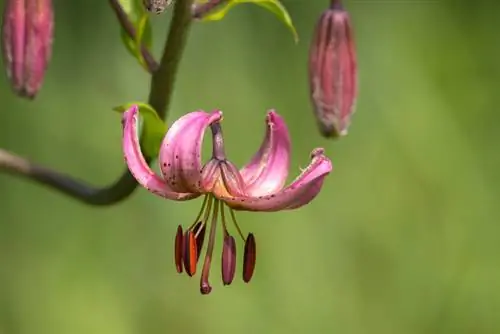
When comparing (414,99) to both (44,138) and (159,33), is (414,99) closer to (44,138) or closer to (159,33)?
(159,33)

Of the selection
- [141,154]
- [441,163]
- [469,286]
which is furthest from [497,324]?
[141,154]

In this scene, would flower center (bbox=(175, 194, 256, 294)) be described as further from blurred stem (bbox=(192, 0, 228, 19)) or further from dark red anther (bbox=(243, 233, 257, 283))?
blurred stem (bbox=(192, 0, 228, 19))

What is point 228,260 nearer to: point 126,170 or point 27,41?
point 126,170

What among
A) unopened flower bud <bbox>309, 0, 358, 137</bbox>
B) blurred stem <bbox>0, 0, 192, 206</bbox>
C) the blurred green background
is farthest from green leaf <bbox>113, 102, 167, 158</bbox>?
the blurred green background

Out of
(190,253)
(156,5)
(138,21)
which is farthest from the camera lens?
(138,21)

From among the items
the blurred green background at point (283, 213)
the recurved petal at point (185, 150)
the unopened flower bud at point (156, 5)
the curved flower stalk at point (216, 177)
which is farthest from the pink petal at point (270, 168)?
the blurred green background at point (283, 213)

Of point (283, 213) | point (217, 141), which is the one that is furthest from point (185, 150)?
point (283, 213)

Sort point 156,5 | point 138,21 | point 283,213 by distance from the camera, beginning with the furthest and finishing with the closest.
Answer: point 283,213
point 138,21
point 156,5
